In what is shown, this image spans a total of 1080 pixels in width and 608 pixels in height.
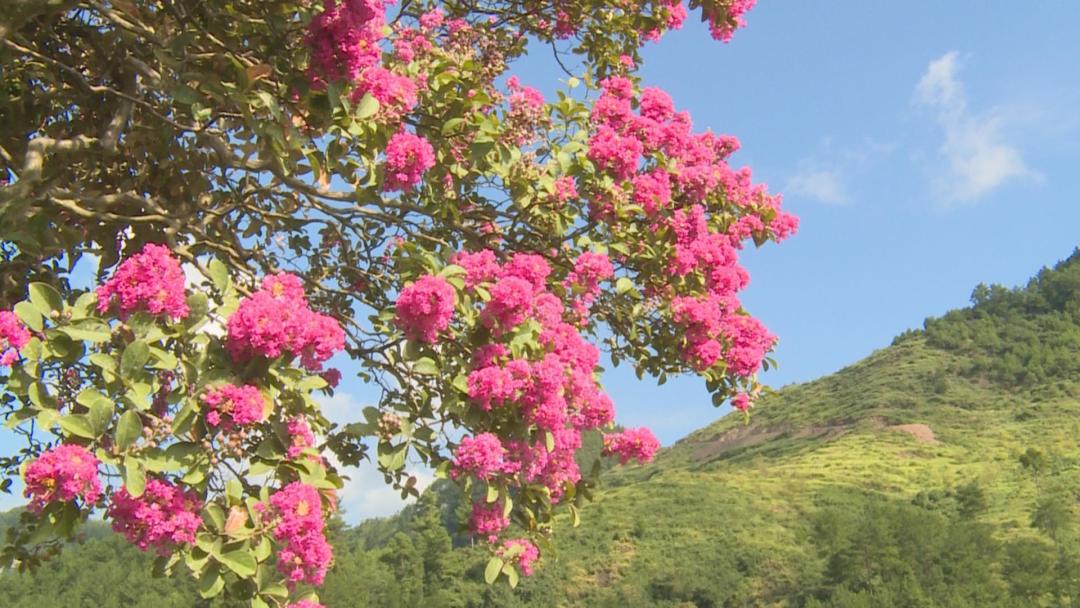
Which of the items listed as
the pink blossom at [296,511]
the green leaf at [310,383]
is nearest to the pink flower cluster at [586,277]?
the green leaf at [310,383]

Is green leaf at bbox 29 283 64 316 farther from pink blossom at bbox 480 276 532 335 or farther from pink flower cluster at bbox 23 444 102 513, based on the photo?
pink blossom at bbox 480 276 532 335

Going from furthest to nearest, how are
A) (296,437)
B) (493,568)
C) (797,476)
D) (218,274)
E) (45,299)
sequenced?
(797,476) → (493,568) → (296,437) → (218,274) → (45,299)

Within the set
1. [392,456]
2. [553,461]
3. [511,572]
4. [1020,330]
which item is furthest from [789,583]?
[1020,330]

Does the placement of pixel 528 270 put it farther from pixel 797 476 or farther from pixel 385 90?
pixel 797 476

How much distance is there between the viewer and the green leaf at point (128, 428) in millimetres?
3736

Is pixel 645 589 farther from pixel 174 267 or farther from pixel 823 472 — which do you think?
pixel 174 267

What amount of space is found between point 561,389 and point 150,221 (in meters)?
2.79

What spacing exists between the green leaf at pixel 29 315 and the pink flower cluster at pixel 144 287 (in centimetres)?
23

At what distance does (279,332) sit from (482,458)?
1.18m

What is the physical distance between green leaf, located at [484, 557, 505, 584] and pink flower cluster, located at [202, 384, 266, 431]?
190 centimetres

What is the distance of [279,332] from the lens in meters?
3.94

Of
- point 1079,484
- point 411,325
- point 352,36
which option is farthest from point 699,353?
point 1079,484

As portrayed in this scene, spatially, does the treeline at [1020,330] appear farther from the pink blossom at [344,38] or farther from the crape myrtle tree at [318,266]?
the pink blossom at [344,38]

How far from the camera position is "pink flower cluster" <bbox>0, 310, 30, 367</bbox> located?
3.87 metres
